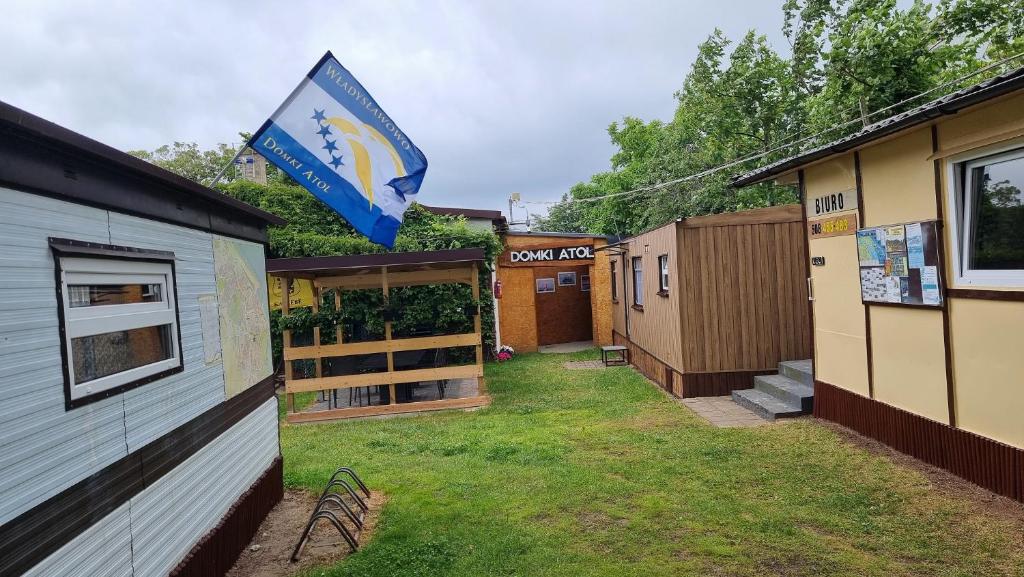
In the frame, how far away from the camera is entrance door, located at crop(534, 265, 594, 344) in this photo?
2069 cm

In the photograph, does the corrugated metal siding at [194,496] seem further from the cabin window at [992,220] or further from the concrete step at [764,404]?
the concrete step at [764,404]

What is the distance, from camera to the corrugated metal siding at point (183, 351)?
11.6 feet

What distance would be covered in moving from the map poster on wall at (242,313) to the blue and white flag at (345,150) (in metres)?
1.07

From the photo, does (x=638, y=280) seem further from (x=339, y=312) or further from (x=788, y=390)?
(x=339, y=312)

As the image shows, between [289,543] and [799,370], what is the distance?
22.7 feet

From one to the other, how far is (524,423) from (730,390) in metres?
3.27

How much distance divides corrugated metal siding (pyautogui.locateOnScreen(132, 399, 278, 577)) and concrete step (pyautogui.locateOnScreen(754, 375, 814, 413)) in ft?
20.8

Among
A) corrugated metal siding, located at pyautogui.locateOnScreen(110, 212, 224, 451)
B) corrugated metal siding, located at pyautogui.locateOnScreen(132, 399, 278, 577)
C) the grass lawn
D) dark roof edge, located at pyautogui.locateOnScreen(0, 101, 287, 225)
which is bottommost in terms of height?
the grass lawn

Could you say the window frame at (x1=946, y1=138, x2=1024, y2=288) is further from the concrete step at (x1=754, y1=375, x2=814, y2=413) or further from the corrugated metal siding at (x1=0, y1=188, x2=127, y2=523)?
the corrugated metal siding at (x1=0, y1=188, x2=127, y2=523)

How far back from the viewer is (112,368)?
3320mm

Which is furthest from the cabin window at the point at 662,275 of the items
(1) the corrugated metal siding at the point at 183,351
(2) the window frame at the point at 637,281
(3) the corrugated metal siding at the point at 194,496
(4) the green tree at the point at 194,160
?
(4) the green tree at the point at 194,160

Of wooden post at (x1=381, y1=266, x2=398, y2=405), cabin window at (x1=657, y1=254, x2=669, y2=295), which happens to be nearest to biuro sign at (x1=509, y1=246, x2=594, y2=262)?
cabin window at (x1=657, y1=254, x2=669, y2=295)

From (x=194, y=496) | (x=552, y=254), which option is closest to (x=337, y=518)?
(x=194, y=496)

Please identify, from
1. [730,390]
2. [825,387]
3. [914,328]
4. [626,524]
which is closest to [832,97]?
[730,390]
